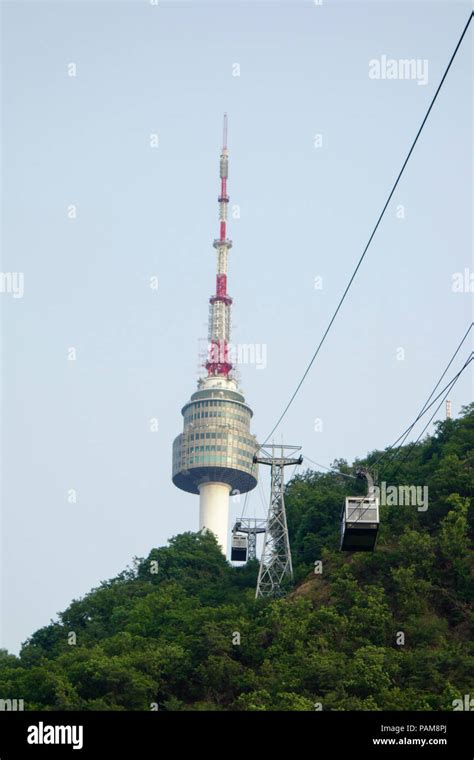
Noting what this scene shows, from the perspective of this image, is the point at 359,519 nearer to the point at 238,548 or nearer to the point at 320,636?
the point at 320,636

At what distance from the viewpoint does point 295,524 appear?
102438 mm

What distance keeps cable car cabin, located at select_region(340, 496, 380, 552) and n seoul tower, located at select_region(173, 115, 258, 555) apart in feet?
355

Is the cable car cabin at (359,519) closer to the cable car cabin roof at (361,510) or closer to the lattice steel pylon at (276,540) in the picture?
the cable car cabin roof at (361,510)

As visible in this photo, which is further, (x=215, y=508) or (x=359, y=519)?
(x=215, y=508)

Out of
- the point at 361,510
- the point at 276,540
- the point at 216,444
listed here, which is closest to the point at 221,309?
the point at 216,444

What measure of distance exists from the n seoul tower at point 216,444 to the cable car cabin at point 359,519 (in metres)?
108

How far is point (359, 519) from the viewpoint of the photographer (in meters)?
45.9

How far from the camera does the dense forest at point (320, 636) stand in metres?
68.5

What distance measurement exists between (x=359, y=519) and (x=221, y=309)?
121m

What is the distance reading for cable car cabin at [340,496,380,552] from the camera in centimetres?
4584

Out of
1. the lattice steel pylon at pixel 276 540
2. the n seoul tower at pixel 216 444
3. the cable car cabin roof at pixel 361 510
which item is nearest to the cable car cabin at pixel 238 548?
the lattice steel pylon at pixel 276 540

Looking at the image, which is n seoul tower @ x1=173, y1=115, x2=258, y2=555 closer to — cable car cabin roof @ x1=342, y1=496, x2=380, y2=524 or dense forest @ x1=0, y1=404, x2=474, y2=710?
dense forest @ x1=0, y1=404, x2=474, y2=710
